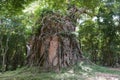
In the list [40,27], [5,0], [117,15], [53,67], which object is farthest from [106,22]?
[5,0]

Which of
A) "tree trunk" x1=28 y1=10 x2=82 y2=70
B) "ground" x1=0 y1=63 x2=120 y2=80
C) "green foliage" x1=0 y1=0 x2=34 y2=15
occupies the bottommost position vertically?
"ground" x1=0 y1=63 x2=120 y2=80

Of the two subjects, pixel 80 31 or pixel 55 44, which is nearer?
pixel 55 44

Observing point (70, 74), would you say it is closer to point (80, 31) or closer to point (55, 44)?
point (55, 44)

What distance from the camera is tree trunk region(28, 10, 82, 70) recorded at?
12.0m

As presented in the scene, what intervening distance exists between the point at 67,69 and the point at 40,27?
329 centimetres

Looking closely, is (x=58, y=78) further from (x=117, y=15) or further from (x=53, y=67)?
(x=117, y=15)

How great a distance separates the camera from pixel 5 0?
6.74m

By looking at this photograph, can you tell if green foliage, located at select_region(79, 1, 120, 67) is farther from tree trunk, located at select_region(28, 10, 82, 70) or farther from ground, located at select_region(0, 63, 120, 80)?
ground, located at select_region(0, 63, 120, 80)

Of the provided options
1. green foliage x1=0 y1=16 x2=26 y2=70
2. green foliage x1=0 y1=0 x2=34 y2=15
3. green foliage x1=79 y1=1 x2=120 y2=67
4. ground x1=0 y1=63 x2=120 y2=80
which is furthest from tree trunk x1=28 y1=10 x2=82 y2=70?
green foliage x1=0 y1=0 x2=34 y2=15

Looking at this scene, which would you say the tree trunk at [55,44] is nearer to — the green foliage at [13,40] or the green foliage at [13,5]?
the green foliage at [13,40]

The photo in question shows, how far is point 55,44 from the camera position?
12234 millimetres

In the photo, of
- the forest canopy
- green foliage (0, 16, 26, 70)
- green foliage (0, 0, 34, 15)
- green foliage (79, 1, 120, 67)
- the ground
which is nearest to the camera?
green foliage (0, 0, 34, 15)

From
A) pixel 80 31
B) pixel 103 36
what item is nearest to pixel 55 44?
pixel 103 36

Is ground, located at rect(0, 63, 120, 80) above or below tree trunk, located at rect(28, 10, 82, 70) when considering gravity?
below
